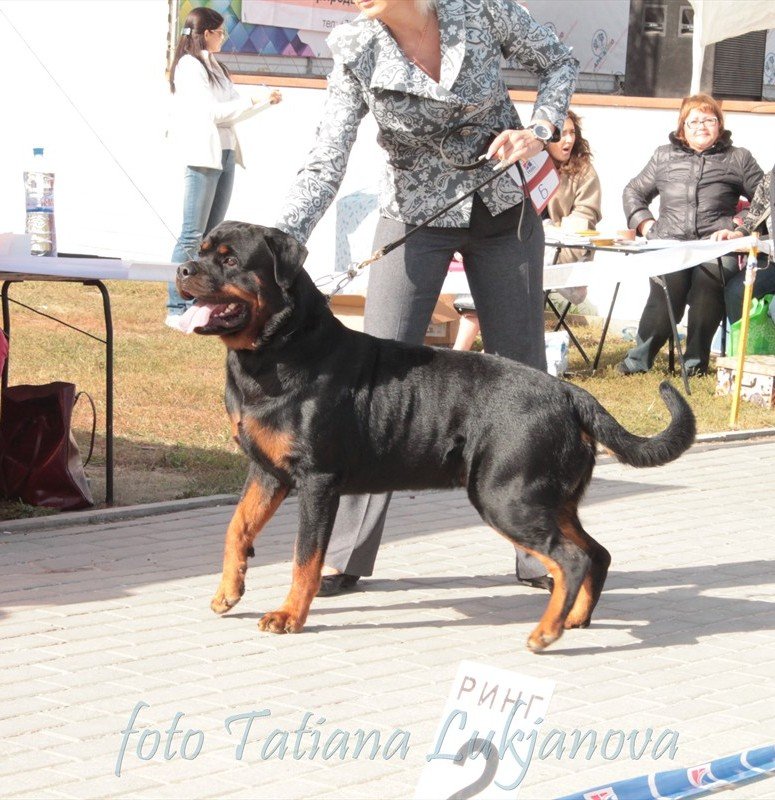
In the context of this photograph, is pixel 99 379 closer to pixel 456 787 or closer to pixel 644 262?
pixel 644 262

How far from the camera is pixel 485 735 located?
9.83ft

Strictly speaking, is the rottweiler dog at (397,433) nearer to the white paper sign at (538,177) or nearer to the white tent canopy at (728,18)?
the white paper sign at (538,177)

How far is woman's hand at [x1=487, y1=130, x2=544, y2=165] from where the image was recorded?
4.54 metres

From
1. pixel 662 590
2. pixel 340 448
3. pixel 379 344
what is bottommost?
pixel 662 590

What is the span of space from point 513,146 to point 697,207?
5.74 m

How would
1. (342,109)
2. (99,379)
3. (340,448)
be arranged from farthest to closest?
(99,379)
(342,109)
(340,448)

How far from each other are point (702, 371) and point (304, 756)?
7.14m

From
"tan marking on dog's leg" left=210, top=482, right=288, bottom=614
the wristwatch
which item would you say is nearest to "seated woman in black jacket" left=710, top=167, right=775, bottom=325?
the wristwatch

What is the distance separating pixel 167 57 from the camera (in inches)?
517

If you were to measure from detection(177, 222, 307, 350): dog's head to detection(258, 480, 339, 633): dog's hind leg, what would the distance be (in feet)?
1.76

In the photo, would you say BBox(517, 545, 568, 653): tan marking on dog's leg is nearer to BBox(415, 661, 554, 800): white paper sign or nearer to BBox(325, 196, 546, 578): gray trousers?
BBox(325, 196, 546, 578): gray trousers

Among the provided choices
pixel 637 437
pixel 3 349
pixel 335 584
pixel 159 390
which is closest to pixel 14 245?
pixel 3 349

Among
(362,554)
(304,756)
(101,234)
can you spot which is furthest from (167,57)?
(304,756)

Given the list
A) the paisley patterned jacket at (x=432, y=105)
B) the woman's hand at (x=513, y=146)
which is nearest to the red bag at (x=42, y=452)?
the paisley patterned jacket at (x=432, y=105)
